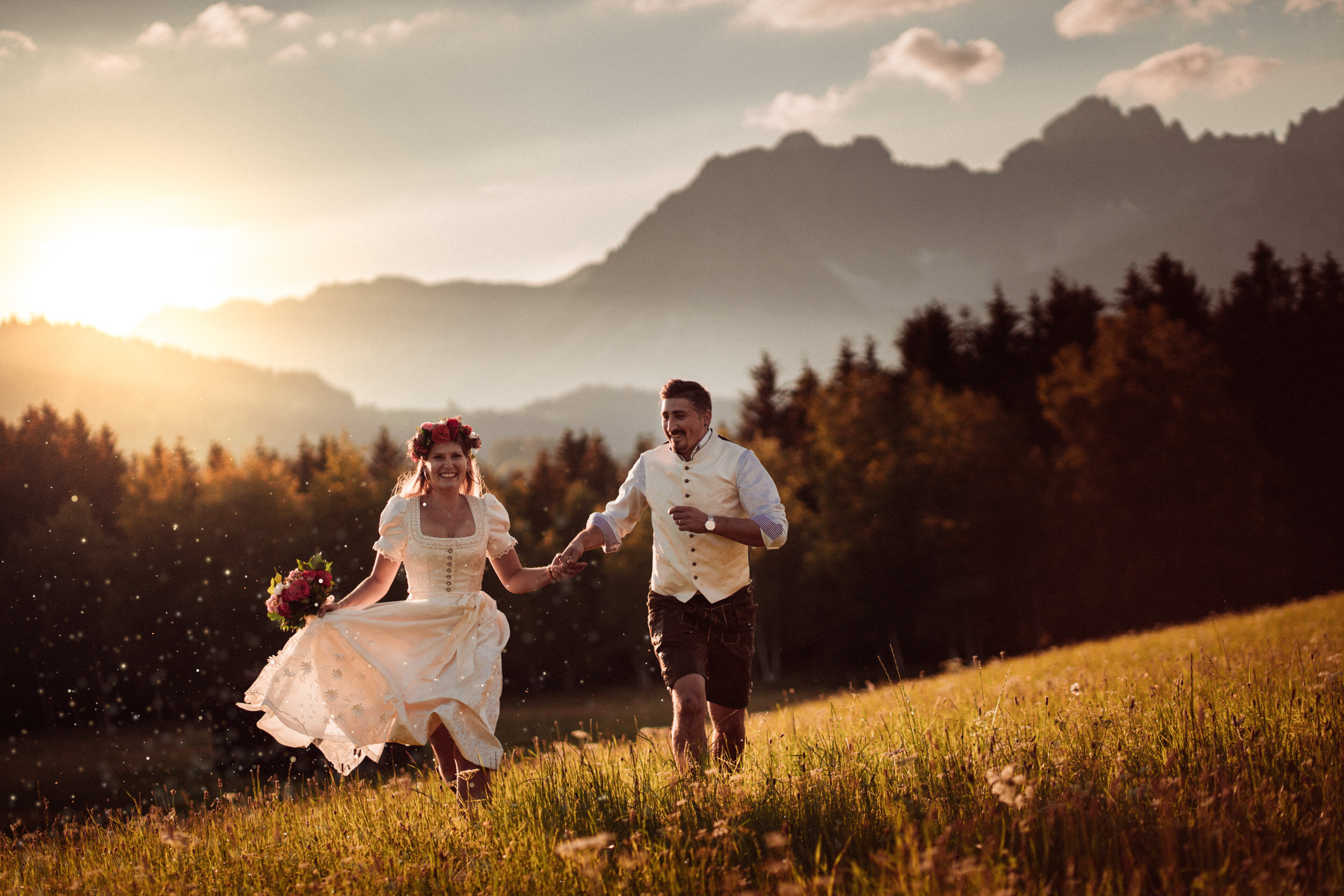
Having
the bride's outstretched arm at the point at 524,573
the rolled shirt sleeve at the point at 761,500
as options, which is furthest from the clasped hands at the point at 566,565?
the rolled shirt sleeve at the point at 761,500

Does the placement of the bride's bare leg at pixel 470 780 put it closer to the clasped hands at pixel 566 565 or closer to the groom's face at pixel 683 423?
the clasped hands at pixel 566 565

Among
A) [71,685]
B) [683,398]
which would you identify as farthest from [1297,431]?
[71,685]

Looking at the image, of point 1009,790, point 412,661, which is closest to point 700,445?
point 412,661

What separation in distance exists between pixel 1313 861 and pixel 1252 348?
57.9 m

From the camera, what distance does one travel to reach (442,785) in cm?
625

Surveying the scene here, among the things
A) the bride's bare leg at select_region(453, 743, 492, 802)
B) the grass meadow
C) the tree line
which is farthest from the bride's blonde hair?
the tree line

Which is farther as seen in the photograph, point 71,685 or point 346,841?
point 71,685

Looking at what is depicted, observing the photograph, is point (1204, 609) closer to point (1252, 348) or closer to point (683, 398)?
point (1252, 348)

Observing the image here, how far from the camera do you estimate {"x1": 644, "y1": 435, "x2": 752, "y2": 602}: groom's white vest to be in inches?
271

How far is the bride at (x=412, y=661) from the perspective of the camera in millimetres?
6500

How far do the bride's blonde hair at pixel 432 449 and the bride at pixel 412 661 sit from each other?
78 millimetres

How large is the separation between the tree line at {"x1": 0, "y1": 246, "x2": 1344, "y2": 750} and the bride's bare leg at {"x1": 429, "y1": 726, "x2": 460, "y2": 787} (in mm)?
33212

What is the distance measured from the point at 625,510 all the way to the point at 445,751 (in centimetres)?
210

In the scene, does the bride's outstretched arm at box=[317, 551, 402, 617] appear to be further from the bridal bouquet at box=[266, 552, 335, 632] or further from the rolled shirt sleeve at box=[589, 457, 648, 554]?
the rolled shirt sleeve at box=[589, 457, 648, 554]
